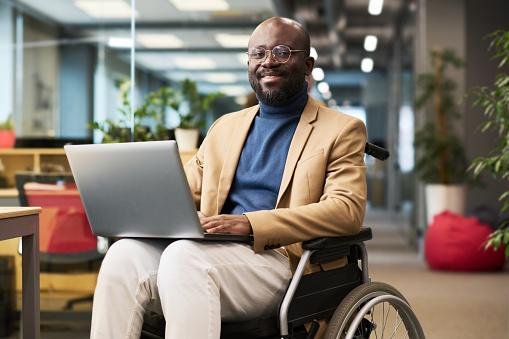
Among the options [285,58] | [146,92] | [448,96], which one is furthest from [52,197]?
[448,96]

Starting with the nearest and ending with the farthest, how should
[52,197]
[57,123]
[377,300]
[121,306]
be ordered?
[121,306] < [377,300] < [52,197] < [57,123]

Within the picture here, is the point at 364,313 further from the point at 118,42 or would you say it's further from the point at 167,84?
the point at 167,84

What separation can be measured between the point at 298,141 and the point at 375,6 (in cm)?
1042

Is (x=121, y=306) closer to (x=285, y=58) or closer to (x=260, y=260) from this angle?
(x=260, y=260)

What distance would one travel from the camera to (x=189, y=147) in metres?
5.05

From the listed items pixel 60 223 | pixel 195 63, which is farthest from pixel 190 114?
pixel 195 63

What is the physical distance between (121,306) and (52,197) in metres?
2.29

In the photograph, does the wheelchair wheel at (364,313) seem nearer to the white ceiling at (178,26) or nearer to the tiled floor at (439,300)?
the tiled floor at (439,300)

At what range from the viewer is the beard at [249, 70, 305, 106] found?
238cm

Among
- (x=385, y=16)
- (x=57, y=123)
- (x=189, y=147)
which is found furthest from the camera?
(x=385, y=16)

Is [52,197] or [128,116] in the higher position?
[128,116]

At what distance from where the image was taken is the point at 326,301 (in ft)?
7.41

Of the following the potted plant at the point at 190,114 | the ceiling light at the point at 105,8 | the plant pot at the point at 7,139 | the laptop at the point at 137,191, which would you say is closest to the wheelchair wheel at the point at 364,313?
the laptop at the point at 137,191

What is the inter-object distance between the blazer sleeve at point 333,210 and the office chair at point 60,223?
2.11 m
